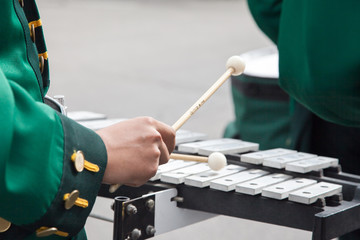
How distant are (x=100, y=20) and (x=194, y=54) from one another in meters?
1.88

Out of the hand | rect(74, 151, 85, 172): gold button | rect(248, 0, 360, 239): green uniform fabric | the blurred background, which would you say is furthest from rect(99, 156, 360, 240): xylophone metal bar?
the blurred background

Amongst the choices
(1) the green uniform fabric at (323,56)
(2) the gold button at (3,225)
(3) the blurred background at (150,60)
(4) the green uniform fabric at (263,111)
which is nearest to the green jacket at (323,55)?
(1) the green uniform fabric at (323,56)

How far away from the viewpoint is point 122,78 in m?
5.03

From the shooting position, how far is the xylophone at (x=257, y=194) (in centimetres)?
106

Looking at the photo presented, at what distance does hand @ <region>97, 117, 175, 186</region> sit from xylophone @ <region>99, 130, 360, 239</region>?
→ 139 millimetres

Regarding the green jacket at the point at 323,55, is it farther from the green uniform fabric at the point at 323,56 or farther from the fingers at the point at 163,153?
the fingers at the point at 163,153

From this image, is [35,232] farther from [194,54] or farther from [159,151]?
[194,54]

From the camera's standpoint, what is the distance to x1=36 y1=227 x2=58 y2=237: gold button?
33.3 inches

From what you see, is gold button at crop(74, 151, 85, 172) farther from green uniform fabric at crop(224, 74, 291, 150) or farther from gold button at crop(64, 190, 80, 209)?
green uniform fabric at crop(224, 74, 291, 150)

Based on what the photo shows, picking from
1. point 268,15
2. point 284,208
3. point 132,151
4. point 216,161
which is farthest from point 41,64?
point 268,15

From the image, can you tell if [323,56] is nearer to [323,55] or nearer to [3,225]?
[323,55]

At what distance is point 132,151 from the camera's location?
2.95ft

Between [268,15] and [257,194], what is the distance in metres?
0.46

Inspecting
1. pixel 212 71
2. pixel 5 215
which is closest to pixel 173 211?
pixel 5 215
